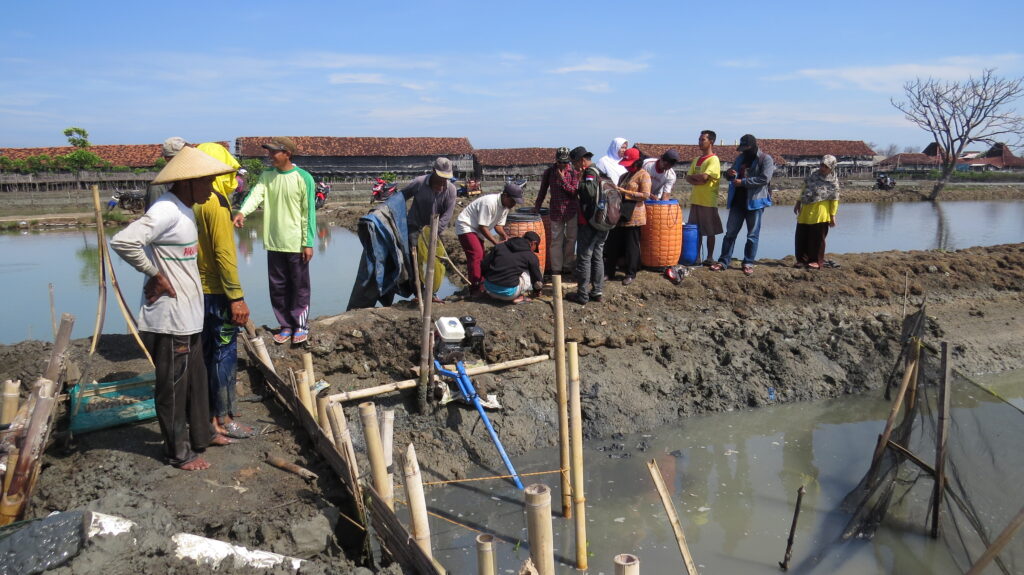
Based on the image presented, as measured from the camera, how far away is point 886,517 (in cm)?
418

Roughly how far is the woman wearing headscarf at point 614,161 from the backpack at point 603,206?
57 cm

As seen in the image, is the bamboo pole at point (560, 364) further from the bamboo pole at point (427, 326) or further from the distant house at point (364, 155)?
the distant house at point (364, 155)

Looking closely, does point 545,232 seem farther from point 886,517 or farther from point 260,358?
point 886,517

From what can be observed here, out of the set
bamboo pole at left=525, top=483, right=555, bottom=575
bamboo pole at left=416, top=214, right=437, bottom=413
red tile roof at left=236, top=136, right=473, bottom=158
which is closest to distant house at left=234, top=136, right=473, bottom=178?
red tile roof at left=236, top=136, right=473, bottom=158

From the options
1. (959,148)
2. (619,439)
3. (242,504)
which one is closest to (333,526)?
(242,504)

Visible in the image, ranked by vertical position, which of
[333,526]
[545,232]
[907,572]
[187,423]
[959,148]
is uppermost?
[959,148]

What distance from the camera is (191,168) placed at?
337 cm

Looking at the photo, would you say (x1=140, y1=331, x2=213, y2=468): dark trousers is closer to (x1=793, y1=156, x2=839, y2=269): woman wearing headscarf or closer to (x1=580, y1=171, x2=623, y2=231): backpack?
(x1=580, y1=171, x2=623, y2=231): backpack

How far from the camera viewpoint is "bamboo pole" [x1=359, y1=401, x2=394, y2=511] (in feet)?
10.4

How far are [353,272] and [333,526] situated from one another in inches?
370

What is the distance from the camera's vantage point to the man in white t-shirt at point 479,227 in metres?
6.49

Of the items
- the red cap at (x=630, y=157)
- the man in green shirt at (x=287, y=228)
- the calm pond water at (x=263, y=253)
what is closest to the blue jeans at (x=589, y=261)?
the red cap at (x=630, y=157)

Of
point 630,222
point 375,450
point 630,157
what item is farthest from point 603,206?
point 375,450

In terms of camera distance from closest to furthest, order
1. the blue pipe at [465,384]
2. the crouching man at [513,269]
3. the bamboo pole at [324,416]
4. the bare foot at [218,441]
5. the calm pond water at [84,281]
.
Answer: the bamboo pole at [324,416] < the bare foot at [218,441] < the blue pipe at [465,384] < the crouching man at [513,269] < the calm pond water at [84,281]
